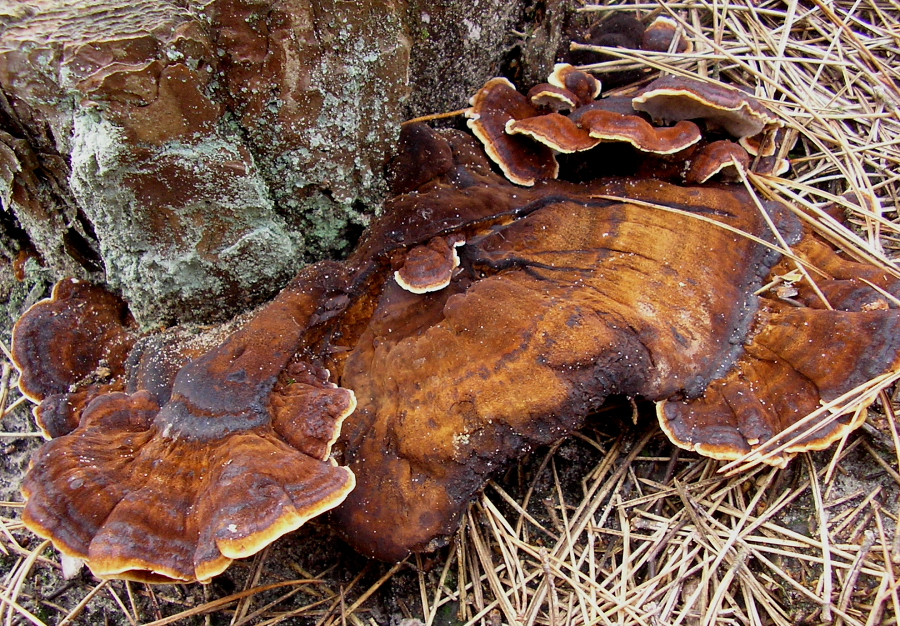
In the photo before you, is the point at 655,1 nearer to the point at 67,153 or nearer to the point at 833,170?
the point at 833,170

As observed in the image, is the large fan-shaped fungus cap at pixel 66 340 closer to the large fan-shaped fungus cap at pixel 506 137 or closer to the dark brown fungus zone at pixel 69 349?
the dark brown fungus zone at pixel 69 349

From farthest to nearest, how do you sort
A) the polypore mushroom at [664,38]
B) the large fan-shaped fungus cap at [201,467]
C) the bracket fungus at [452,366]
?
the polypore mushroom at [664,38] < the bracket fungus at [452,366] < the large fan-shaped fungus cap at [201,467]

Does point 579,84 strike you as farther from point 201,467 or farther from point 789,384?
point 201,467

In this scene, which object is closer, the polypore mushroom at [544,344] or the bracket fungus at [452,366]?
the bracket fungus at [452,366]

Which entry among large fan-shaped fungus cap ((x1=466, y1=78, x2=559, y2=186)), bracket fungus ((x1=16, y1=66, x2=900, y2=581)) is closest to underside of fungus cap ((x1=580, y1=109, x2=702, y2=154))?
bracket fungus ((x1=16, y1=66, x2=900, y2=581))

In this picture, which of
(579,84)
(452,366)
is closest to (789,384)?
(452,366)

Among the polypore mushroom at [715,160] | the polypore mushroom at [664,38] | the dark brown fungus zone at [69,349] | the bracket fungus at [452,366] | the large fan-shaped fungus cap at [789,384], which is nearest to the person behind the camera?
the bracket fungus at [452,366]

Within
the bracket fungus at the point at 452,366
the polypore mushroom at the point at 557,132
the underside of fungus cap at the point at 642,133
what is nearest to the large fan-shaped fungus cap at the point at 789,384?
the bracket fungus at the point at 452,366

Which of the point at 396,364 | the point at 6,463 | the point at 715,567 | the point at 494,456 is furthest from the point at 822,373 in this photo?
the point at 6,463
